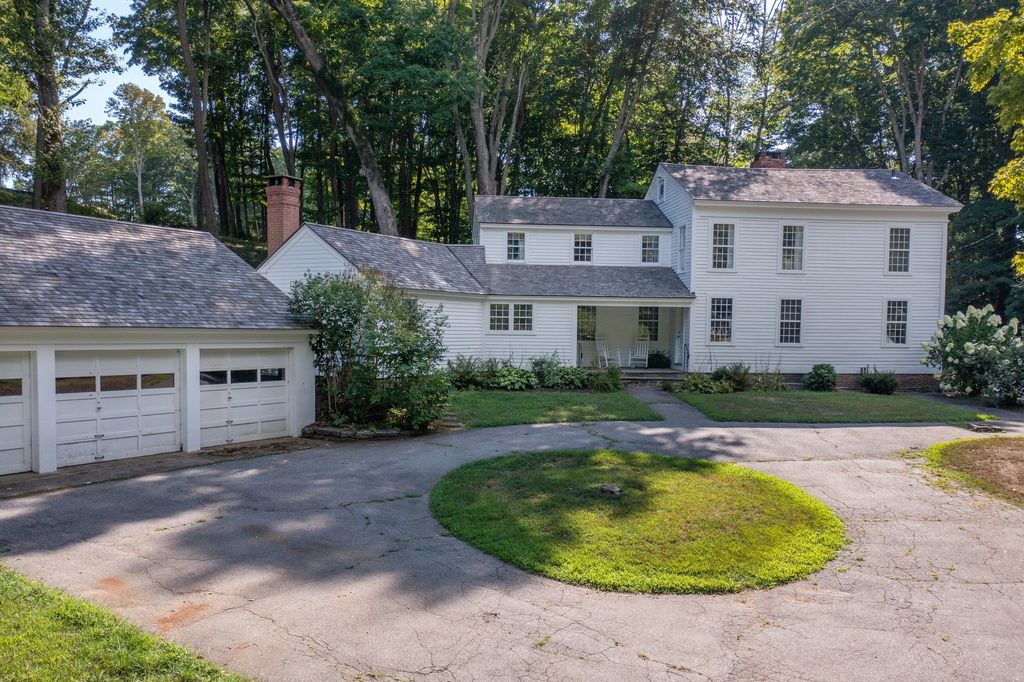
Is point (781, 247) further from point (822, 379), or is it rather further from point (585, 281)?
point (585, 281)

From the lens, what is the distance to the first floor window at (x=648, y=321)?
2608 cm

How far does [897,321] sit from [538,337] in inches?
541

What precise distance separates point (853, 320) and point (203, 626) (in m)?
24.2

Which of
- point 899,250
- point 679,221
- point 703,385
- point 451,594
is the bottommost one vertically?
point 451,594

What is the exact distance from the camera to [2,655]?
421cm

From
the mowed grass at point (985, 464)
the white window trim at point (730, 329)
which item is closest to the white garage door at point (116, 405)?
the mowed grass at point (985, 464)

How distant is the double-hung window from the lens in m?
23.4

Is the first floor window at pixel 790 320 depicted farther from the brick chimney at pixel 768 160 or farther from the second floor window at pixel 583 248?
the second floor window at pixel 583 248

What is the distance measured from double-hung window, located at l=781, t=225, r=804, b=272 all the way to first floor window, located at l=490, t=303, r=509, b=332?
35.0 ft

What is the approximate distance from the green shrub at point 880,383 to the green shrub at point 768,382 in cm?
268

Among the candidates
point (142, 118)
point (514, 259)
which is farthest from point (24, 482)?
point (142, 118)

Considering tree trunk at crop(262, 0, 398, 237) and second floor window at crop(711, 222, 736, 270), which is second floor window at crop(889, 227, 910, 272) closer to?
second floor window at crop(711, 222, 736, 270)

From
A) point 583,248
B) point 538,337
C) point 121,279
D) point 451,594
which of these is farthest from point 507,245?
point 451,594

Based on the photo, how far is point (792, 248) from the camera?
76.9 feet
